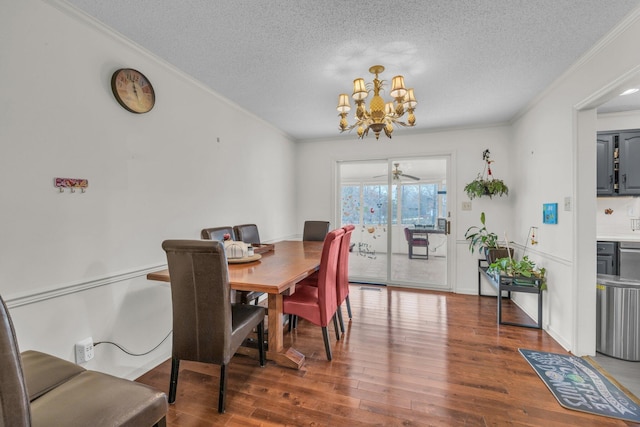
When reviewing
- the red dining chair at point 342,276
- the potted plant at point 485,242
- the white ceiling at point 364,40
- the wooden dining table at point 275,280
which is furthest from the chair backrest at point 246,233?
the potted plant at point 485,242

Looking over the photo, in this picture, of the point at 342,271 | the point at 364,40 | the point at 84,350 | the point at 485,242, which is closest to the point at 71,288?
the point at 84,350

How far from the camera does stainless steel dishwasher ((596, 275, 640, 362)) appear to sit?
2.20 meters

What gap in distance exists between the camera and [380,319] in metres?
3.08

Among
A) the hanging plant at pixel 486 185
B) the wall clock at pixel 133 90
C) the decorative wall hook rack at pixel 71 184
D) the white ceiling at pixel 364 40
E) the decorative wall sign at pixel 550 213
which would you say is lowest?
the decorative wall sign at pixel 550 213

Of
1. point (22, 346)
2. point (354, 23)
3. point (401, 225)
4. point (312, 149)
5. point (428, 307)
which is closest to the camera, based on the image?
point (22, 346)

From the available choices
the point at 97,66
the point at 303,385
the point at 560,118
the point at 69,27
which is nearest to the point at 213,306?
the point at 303,385

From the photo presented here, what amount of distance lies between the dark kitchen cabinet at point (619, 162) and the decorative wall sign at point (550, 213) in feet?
3.48

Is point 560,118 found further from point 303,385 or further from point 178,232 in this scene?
point 178,232

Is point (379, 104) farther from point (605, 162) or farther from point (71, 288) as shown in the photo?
point (605, 162)

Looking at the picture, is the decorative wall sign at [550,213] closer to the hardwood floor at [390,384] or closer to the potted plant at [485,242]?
the potted plant at [485,242]

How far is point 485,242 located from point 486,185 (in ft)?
2.52

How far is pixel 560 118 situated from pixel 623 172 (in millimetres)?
1455

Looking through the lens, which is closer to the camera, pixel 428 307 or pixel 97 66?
pixel 97 66

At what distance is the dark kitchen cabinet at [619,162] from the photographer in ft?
10.3
